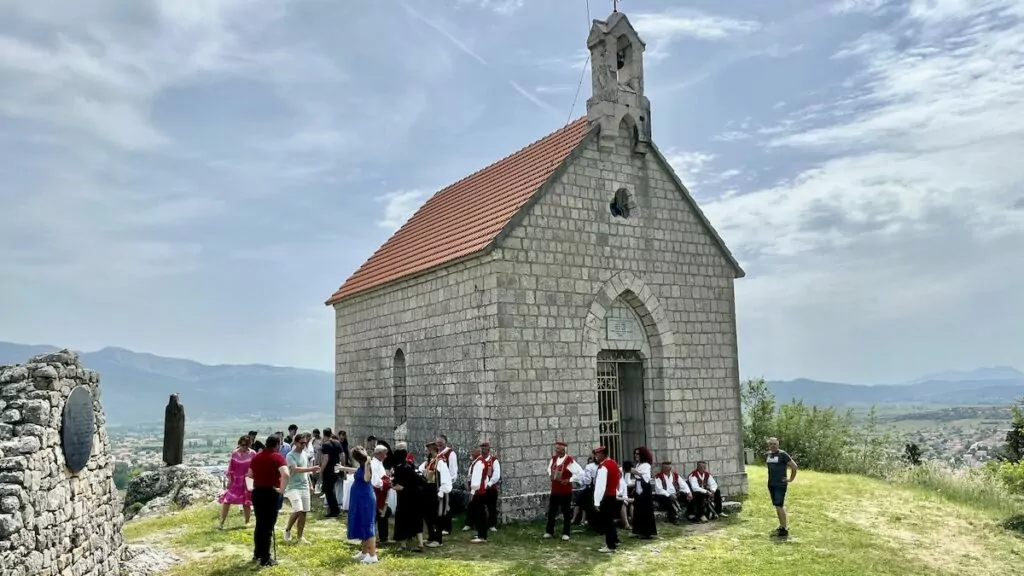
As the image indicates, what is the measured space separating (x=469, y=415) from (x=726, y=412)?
6656 mm

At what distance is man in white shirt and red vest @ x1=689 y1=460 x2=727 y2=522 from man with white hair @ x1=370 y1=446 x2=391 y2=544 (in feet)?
21.6

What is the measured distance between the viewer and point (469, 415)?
15.7m

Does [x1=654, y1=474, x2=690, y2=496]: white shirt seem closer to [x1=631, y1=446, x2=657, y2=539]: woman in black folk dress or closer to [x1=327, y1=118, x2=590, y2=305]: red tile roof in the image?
[x1=631, y1=446, x2=657, y2=539]: woman in black folk dress

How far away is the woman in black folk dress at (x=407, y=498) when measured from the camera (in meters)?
12.3

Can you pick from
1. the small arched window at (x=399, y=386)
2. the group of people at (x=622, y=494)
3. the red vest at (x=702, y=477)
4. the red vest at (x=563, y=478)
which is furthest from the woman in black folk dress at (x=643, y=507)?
the small arched window at (x=399, y=386)

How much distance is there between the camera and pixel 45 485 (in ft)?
27.2

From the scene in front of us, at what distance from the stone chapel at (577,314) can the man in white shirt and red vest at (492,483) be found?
1.49ft

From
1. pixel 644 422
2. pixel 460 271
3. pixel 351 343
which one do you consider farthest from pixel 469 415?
pixel 351 343

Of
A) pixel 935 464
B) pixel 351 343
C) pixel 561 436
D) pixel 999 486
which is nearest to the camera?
pixel 561 436

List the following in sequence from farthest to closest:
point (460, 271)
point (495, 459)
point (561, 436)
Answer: point (460, 271)
point (561, 436)
point (495, 459)

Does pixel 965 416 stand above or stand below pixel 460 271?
below

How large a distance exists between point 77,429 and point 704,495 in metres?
11.9

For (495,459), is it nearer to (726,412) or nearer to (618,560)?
(618,560)

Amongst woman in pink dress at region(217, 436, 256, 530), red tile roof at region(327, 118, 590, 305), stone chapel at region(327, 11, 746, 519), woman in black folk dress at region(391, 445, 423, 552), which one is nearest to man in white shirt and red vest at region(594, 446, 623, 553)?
stone chapel at region(327, 11, 746, 519)
